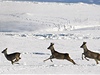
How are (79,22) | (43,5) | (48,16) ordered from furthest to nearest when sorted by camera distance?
(43,5) < (48,16) < (79,22)

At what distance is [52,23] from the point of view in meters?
26.7

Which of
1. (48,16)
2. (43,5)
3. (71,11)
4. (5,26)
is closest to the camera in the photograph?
(5,26)

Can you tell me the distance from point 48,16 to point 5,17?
3545mm

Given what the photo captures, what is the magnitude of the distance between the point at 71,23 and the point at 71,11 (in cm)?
640

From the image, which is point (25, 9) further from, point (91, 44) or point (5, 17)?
point (91, 44)

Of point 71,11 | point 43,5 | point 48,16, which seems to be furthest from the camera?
point 43,5

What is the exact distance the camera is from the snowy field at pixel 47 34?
9492mm

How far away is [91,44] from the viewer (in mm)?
18359

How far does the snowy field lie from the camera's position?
9.49 metres

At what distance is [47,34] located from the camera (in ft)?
71.3

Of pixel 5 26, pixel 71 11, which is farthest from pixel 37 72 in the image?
pixel 71 11

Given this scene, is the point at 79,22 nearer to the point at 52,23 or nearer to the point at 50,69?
the point at 52,23

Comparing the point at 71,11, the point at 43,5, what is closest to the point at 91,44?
the point at 71,11

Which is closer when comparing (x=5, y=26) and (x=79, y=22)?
(x=5, y=26)
